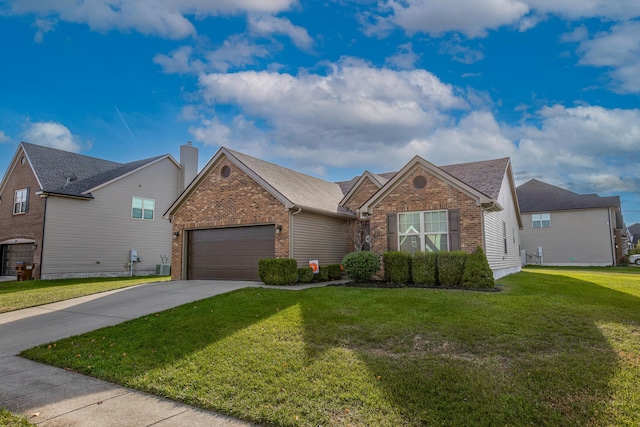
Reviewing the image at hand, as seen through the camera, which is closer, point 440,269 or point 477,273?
point 477,273

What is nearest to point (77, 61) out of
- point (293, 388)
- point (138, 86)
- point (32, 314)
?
point (138, 86)

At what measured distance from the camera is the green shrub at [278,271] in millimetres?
14008

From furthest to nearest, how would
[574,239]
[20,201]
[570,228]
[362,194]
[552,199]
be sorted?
[552,199]
[570,228]
[574,239]
[20,201]
[362,194]

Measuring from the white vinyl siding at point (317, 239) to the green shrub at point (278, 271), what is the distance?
776 millimetres

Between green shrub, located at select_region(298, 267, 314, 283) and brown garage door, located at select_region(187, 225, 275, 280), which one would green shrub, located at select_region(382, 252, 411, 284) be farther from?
brown garage door, located at select_region(187, 225, 275, 280)

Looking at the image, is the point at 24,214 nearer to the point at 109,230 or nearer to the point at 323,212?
the point at 109,230

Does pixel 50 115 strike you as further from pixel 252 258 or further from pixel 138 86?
pixel 252 258

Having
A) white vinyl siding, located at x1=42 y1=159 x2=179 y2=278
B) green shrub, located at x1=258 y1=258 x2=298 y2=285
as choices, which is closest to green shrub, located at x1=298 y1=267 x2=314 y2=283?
green shrub, located at x1=258 y1=258 x2=298 y2=285

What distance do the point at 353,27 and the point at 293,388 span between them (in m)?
12.3

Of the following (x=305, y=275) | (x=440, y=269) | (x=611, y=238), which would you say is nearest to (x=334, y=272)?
(x=305, y=275)

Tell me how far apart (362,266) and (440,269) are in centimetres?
271

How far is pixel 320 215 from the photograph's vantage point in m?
17.1

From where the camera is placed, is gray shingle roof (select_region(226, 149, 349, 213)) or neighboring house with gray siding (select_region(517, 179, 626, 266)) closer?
gray shingle roof (select_region(226, 149, 349, 213))

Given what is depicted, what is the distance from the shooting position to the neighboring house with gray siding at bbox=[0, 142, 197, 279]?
2059 centimetres
